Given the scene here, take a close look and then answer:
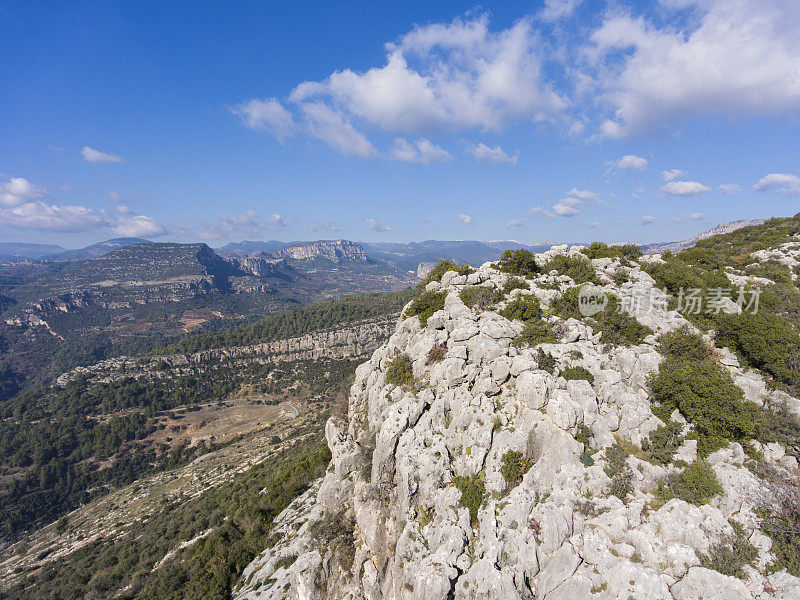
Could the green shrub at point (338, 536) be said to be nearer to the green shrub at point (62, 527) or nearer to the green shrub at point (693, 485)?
the green shrub at point (693, 485)

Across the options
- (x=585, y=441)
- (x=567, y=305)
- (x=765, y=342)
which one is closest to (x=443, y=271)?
(x=567, y=305)

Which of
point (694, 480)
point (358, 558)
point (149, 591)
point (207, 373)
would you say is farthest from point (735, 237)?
point (207, 373)

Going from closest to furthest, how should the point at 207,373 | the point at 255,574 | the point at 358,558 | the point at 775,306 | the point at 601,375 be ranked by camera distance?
the point at 601,375 < the point at 358,558 < the point at 775,306 < the point at 255,574 < the point at 207,373

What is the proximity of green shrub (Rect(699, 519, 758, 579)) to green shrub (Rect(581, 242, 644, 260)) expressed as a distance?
1238 inches

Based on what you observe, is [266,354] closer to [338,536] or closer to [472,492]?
[338,536]

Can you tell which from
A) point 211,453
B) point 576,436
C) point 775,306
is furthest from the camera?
point 211,453

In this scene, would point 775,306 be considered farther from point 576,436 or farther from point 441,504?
point 441,504

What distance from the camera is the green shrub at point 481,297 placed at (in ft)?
106

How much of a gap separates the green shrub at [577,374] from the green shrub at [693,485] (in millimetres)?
6933

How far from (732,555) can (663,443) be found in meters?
5.73

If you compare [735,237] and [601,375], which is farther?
[735,237]

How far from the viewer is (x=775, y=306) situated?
27188 millimetres

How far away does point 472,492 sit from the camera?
20.9 m

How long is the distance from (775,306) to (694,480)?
22.0 m
